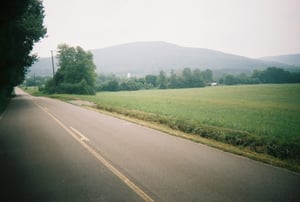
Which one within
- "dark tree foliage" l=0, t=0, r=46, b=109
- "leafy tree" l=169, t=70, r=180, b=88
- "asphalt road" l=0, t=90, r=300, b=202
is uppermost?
"dark tree foliage" l=0, t=0, r=46, b=109

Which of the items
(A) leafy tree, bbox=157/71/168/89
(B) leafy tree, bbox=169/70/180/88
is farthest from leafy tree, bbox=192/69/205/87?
(A) leafy tree, bbox=157/71/168/89

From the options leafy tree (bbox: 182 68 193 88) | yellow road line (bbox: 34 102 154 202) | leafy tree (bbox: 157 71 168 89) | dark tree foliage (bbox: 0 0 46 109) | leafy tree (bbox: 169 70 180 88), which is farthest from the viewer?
leafy tree (bbox: 182 68 193 88)

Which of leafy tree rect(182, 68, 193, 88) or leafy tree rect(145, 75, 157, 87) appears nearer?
leafy tree rect(182, 68, 193, 88)

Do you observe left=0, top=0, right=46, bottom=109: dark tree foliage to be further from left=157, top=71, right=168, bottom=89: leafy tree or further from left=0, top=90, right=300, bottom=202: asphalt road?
left=157, top=71, right=168, bottom=89: leafy tree

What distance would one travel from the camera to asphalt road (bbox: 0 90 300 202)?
504cm

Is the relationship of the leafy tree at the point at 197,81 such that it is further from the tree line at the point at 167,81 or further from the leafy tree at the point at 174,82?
the leafy tree at the point at 174,82

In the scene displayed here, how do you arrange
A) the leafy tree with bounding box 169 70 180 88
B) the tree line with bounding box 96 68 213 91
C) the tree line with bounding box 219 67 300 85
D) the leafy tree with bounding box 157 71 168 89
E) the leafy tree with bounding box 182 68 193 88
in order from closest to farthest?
1. the tree line with bounding box 219 67 300 85
2. the tree line with bounding box 96 68 213 91
3. the leafy tree with bounding box 157 71 168 89
4. the leafy tree with bounding box 169 70 180 88
5. the leafy tree with bounding box 182 68 193 88

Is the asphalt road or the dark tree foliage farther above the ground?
the dark tree foliage

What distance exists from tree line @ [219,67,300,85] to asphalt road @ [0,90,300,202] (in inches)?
4094

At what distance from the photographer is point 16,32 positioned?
22.2m

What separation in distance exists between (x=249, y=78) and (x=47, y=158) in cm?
12922

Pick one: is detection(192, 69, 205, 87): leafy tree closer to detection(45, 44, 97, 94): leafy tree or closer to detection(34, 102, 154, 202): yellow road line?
detection(45, 44, 97, 94): leafy tree

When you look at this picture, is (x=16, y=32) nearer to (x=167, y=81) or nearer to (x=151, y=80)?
(x=167, y=81)

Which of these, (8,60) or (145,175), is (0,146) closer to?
(145,175)
